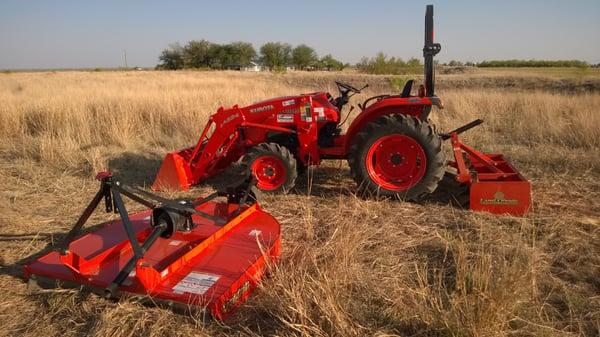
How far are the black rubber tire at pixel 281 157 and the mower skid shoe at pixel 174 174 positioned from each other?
806mm

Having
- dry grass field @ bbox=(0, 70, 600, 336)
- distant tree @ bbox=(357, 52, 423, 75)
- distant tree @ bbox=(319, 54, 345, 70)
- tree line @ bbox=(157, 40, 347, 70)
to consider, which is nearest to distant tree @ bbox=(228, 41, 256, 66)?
tree line @ bbox=(157, 40, 347, 70)

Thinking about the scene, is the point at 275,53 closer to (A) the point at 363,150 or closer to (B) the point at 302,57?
(B) the point at 302,57

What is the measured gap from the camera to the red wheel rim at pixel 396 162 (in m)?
4.52

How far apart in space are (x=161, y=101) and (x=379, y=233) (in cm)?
731

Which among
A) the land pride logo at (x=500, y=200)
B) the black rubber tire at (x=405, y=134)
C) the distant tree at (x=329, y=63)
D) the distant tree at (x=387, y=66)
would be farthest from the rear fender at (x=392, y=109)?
the distant tree at (x=329, y=63)

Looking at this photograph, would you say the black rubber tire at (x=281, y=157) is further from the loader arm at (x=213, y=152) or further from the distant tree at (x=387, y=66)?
the distant tree at (x=387, y=66)

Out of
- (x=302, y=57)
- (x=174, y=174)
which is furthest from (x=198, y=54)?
(x=174, y=174)

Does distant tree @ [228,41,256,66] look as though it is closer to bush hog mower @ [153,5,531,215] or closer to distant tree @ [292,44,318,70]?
distant tree @ [292,44,318,70]

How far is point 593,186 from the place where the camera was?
5035mm

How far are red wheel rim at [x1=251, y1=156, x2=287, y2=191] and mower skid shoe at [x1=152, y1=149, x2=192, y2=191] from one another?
0.86 metres

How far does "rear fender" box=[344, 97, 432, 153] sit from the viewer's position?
4.61 meters

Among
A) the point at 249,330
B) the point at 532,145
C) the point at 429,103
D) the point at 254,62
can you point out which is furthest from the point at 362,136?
the point at 254,62

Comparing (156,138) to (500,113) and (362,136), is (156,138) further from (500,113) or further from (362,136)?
(500,113)

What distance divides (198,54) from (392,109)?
61621 millimetres
